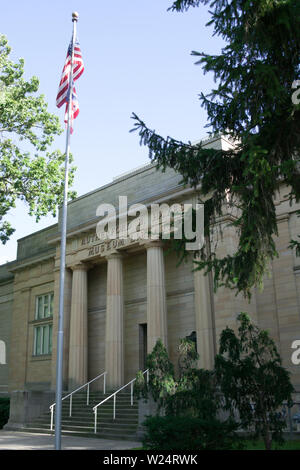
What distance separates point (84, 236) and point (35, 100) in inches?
301

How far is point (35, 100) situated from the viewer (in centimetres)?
2256

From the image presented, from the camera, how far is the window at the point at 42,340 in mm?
27734

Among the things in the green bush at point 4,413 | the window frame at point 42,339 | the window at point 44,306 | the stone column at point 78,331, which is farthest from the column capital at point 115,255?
the green bush at point 4,413

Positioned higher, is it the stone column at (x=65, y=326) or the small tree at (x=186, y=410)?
the stone column at (x=65, y=326)

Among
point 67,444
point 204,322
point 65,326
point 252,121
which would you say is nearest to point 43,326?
point 65,326

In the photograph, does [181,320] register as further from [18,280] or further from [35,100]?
[18,280]

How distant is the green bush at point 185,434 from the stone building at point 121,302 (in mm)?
9853

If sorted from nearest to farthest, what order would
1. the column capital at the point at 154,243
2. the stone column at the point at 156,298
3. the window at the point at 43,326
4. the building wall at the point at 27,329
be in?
the stone column at the point at 156,298, the column capital at the point at 154,243, the building wall at the point at 27,329, the window at the point at 43,326

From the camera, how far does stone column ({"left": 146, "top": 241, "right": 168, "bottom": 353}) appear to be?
19.9 m

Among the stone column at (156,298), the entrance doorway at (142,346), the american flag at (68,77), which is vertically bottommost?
the entrance doorway at (142,346)

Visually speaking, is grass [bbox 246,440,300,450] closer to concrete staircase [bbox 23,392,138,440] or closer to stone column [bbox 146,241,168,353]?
concrete staircase [bbox 23,392,138,440]

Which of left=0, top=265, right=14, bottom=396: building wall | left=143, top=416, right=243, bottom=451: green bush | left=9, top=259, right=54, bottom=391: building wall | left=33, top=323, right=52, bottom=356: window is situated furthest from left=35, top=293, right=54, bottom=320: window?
left=143, top=416, right=243, bottom=451: green bush

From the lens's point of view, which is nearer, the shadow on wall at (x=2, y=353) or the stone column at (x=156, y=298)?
the stone column at (x=156, y=298)

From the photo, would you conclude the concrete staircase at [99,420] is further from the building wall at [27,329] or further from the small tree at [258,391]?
the small tree at [258,391]
